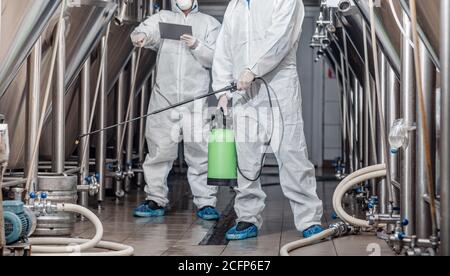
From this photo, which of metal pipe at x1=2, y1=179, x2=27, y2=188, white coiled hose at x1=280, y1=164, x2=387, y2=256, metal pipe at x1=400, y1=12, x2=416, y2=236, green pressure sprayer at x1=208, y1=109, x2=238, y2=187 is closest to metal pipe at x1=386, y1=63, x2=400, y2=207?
white coiled hose at x1=280, y1=164, x2=387, y2=256

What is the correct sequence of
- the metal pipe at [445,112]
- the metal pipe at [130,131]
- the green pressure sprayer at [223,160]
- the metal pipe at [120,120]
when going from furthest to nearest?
the metal pipe at [130,131], the metal pipe at [120,120], the green pressure sprayer at [223,160], the metal pipe at [445,112]

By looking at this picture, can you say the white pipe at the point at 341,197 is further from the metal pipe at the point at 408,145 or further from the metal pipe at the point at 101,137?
the metal pipe at the point at 101,137

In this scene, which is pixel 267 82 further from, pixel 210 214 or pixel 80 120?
pixel 80 120

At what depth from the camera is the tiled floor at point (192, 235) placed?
9.09 ft

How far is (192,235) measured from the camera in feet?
10.5

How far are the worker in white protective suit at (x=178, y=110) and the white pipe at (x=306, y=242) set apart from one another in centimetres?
94

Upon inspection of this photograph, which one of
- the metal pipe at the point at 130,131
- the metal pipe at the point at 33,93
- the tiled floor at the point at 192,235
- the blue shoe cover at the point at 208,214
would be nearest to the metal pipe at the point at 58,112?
the metal pipe at the point at 33,93

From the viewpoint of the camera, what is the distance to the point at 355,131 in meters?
5.44

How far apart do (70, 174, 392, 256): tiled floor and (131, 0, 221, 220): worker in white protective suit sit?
165 mm

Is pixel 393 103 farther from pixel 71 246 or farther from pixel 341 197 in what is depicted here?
pixel 71 246

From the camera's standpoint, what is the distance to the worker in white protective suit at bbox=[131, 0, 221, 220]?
12.7ft

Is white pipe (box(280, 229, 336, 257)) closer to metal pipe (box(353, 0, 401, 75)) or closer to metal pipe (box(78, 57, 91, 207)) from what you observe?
metal pipe (box(353, 0, 401, 75))

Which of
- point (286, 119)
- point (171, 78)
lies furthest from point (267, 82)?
point (171, 78)

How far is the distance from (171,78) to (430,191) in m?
2.14
